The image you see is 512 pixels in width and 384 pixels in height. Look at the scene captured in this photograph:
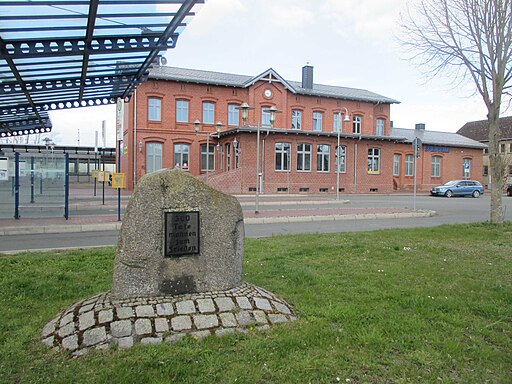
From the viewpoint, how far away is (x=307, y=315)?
4648mm

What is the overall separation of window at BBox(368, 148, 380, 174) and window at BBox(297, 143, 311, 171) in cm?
693

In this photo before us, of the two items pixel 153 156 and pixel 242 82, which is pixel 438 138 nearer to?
pixel 242 82

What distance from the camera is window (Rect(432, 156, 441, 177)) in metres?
46.4

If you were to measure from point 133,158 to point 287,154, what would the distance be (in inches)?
520

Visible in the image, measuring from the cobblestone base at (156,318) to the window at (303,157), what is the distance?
107 feet

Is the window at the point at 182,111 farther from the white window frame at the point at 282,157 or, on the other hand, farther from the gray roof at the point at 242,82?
the white window frame at the point at 282,157

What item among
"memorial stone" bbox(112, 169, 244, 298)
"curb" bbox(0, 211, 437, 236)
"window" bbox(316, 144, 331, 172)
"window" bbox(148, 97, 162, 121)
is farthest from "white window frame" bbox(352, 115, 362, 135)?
"memorial stone" bbox(112, 169, 244, 298)

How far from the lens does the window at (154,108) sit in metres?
36.1

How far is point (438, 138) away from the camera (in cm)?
4891

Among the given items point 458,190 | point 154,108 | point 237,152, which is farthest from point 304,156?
point 458,190

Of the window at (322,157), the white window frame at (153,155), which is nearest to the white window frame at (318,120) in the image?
the window at (322,157)

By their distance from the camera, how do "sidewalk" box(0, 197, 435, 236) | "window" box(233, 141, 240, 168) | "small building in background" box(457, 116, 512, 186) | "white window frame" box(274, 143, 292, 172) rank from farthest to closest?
1. "small building in background" box(457, 116, 512, 186)
2. "white window frame" box(274, 143, 292, 172)
3. "window" box(233, 141, 240, 168)
4. "sidewalk" box(0, 197, 435, 236)

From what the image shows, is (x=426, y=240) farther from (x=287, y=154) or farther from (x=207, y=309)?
(x=287, y=154)

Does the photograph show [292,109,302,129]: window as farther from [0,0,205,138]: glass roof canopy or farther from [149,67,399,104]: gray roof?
[0,0,205,138]: glass roof canopy
